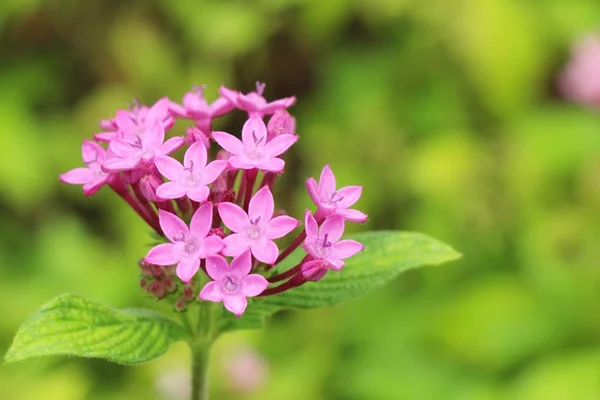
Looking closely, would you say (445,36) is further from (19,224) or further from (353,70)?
(19,224)

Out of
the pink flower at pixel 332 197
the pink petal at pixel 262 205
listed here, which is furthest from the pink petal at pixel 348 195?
the pink petal at pixel 262 205

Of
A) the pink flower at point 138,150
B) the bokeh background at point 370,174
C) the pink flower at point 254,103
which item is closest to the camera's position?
the pink flower at point 138,150

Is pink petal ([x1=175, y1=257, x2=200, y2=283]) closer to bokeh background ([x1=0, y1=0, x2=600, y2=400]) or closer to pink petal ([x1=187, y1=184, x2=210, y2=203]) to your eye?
pink petal ([x1=187, y1=184, x2=210, y2=203])

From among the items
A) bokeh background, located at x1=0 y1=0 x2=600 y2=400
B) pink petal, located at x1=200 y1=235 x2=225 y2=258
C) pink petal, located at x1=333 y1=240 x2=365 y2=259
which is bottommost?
pink petal, located at x1=200 y1=235 x2=225 y2=258

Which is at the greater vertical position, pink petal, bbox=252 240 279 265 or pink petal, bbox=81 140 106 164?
pink petal, bbox=81 140 106 164

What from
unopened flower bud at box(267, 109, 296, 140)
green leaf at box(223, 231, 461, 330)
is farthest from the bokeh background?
unopened flower bud at box(267, 109, 296, 140)

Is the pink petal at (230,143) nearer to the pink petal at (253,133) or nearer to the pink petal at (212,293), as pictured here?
the pink petal at (253,133)

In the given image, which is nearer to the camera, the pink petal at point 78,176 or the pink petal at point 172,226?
the pink petal at point 172,226

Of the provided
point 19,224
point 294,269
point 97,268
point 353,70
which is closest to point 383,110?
point 353,70
